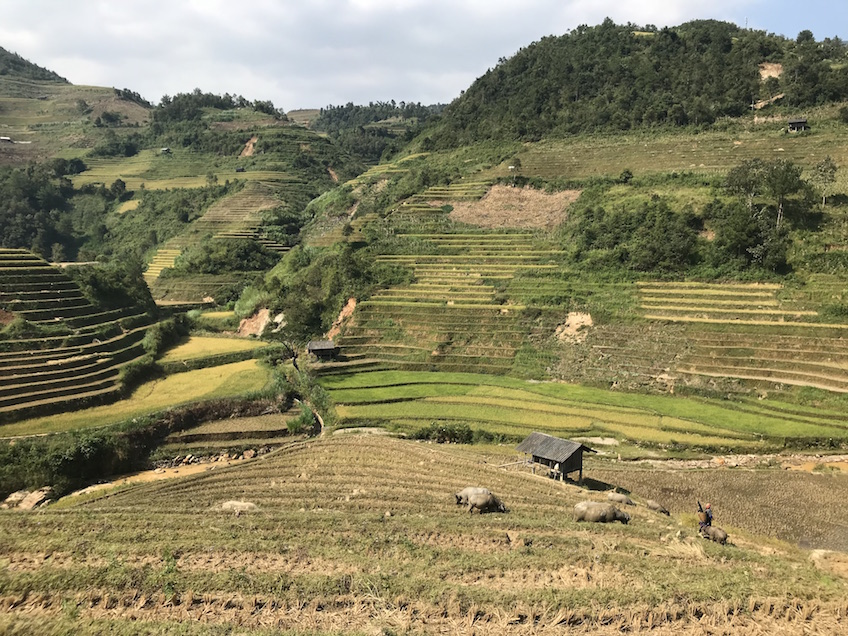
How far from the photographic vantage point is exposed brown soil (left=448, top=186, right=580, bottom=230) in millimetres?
52853

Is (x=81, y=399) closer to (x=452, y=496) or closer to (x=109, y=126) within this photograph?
(x=452, y=496)

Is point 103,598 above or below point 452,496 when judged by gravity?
above

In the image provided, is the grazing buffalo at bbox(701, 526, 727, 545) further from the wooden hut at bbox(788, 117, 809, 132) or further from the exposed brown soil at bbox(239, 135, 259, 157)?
the exposed brown soil at bbox(239, 135, 259, 157)

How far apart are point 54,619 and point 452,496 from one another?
12.5 metres

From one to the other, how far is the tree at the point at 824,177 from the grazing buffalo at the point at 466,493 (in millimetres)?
38909

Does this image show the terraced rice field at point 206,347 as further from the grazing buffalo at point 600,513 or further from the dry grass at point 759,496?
the grazing buffalo at point 600,513

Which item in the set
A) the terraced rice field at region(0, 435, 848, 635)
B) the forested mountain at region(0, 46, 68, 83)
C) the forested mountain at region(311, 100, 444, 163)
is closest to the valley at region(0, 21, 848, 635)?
the terraced rice field at region(0, 435, 848, 635)

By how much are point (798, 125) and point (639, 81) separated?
87.1 ft

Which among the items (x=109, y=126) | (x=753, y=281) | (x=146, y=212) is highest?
(x=109, y=126)

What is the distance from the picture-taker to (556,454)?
2100cm

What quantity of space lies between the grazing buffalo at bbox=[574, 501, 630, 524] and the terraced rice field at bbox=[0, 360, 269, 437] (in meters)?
20.9

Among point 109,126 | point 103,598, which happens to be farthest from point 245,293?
point 109,126

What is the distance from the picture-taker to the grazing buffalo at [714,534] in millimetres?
15503

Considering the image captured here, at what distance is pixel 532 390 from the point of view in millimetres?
32031
